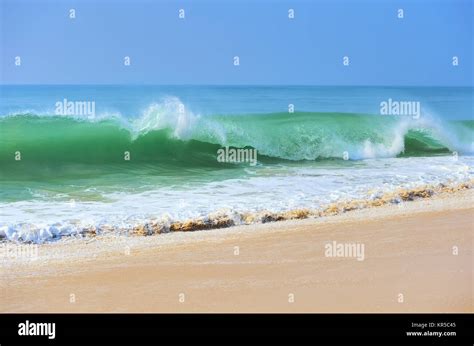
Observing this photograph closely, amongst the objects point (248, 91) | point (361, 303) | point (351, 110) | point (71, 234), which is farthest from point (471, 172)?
point (248, 91)

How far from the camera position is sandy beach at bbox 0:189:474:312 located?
3902mm

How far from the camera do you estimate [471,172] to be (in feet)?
27.6

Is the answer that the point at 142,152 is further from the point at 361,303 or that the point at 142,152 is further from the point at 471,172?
the point at 361,303

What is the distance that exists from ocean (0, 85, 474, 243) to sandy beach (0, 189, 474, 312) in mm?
668

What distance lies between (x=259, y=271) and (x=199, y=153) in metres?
6.09

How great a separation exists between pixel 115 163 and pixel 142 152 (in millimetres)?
660
